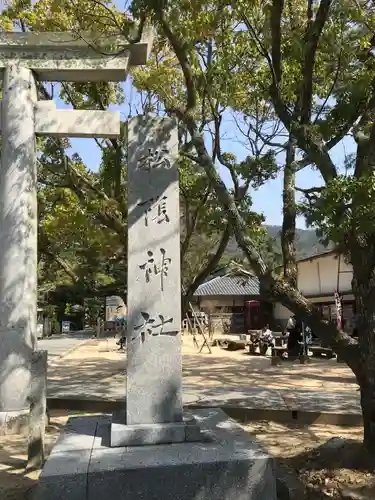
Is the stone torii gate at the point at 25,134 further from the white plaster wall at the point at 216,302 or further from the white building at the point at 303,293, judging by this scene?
the white plaster wall at the point at 216,302

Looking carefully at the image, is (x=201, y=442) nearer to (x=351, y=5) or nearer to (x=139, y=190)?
(x=139, y=190)

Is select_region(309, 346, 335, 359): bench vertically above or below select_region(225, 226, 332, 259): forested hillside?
below

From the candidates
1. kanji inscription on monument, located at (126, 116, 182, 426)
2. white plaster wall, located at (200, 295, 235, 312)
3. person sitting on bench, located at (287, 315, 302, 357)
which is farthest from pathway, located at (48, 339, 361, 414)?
white plaster wall, located at (200, 295, 235, 312)

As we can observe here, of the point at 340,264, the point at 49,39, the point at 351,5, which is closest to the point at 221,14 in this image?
the point at 351,5

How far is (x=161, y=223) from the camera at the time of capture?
4.97 metres

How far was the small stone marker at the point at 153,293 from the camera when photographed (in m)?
4.63

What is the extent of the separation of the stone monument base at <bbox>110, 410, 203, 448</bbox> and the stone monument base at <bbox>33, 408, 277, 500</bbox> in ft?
0.23

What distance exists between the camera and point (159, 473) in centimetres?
394

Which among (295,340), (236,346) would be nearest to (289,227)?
(295,340)

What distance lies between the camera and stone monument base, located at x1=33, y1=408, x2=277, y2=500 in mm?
3822

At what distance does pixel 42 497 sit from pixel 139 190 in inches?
114

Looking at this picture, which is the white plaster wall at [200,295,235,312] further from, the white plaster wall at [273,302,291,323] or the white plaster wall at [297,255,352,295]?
the white plaster wall at [297,255,352,295]

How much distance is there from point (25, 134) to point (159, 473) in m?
5.84

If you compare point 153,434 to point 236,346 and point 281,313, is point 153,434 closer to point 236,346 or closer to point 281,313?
point 236,346
